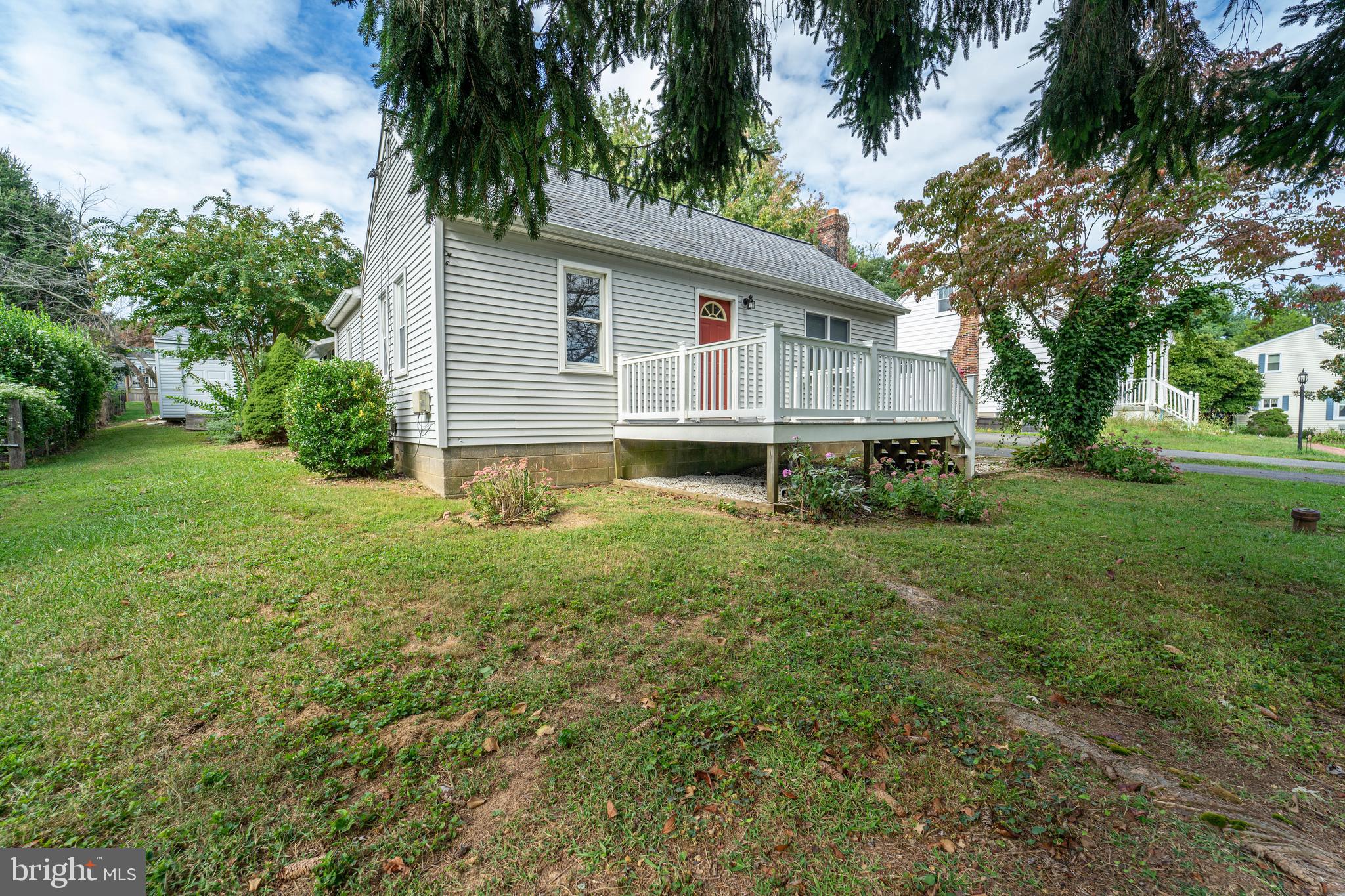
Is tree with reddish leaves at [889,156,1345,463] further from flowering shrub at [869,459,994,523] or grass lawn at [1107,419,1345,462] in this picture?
grass lawn at [1107,419,1345,462]

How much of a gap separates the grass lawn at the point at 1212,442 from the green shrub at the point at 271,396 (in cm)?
2309

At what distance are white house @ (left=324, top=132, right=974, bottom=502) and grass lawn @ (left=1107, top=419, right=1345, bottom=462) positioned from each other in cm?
1077

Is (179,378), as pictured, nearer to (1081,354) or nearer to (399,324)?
(399,324)

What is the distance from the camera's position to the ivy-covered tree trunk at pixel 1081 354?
31.6 ft

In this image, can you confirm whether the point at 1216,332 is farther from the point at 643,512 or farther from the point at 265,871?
the point at 265,871

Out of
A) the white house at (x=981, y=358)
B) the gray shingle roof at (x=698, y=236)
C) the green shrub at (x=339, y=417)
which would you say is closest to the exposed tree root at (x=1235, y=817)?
the gray shingle roof at (x=698, y=236)

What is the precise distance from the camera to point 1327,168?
298 cm

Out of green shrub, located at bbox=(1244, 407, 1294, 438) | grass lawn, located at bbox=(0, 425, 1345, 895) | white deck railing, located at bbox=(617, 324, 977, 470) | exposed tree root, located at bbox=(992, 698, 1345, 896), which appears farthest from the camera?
green shrub, located at bbox=(1244, 407, 1294, 438)

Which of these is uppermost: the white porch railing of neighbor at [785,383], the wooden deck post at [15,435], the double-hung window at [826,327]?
the double-hung window at [826,327]

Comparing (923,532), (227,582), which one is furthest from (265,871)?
(923,532)

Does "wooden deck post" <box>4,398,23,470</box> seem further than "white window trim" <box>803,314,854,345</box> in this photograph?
No

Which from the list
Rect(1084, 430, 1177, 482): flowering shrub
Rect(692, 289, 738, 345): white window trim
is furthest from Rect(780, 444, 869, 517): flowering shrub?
Rect(1084, 430, 1177, 482): flowering shrub

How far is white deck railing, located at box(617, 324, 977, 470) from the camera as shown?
6.49 m

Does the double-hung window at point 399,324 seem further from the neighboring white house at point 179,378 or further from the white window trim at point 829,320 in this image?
the neighboring white house at point 179,378
